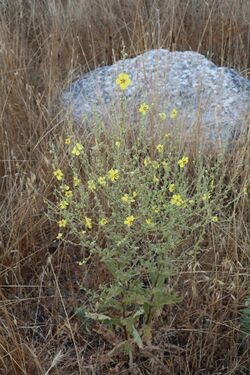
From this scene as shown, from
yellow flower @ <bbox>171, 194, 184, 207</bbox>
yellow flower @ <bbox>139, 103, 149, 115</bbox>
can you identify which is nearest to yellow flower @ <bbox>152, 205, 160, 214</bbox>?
yellow flower @ <bbox>171, 194, 184, 207</bbox>

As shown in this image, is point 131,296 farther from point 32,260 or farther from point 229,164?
point 229,164

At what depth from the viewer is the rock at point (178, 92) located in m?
2.52

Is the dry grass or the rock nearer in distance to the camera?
the dry grass

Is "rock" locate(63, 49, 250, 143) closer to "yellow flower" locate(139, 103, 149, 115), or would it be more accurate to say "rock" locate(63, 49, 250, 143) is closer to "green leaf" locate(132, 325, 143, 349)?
"yellow flower" locate(139, 103, 149, 115)

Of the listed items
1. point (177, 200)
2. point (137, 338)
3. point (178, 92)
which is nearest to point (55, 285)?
point (137, 338)

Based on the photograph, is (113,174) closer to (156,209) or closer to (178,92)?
(156,209)

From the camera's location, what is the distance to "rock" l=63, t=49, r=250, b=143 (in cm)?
252

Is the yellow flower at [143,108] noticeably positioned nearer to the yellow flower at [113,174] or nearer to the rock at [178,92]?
the yellow flower at [113,174]

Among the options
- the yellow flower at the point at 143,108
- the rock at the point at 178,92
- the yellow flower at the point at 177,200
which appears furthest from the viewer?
the rock at the point at 178,92

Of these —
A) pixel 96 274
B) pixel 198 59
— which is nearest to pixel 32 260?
pixel 96 274

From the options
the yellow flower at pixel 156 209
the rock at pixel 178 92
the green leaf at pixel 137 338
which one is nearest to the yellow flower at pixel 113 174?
the yellow flower at pixel 156 209

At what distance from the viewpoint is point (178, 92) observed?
2646 millimetres

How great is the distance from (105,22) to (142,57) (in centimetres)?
88

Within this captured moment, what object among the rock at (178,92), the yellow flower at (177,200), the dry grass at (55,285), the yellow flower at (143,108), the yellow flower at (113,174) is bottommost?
the dry grass at (55,285)
